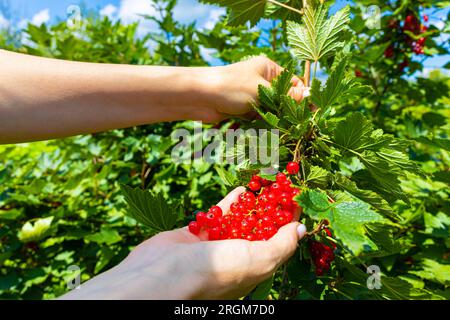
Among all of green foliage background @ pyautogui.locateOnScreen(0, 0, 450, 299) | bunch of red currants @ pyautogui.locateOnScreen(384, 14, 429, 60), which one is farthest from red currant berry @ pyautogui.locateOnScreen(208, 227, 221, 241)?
bunch of red currants @ pyautogui.locateOnScreen(384, 14, 429, 60)

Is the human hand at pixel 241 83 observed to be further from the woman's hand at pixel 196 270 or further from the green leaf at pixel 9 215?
the green leaf at pixel 9 215

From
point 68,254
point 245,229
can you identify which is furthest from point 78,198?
point 245,229

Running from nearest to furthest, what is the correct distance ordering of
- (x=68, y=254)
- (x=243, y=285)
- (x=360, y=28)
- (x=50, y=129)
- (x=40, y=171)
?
(x=243, y=285), (x=50, y=129), (x=360, y=28), (x=68, y=254), (x=40, y=171)

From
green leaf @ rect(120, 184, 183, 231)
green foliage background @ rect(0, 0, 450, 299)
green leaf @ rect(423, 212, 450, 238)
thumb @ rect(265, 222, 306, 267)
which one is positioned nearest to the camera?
thumb @ rect(265, 222, 306, 267)

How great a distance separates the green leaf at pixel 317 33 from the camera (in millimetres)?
744

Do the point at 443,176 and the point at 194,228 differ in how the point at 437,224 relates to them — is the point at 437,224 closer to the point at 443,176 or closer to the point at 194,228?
the point at 443,176

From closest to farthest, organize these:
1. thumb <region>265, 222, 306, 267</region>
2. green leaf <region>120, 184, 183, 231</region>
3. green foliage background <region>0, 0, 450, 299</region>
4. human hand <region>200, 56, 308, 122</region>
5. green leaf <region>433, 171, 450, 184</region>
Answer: thumb <region>265, 222, 306, 267</region>
green leaf <region>120, 184, 183, 231</region>
human hand <region>200, 56, 308, 122</region>
green leaf <region>433, 171, 450, 184</region>
green foliage background <region>0, 0, 450, 299</region>

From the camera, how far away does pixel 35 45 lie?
1974 mm

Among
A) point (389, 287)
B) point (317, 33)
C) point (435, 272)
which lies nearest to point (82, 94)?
point (317, 33)

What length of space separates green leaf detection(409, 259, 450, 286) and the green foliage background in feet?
Result: 0.11

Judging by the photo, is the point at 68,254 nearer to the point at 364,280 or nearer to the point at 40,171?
the point at 40,171

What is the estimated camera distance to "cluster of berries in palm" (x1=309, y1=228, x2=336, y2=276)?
2.44 ft

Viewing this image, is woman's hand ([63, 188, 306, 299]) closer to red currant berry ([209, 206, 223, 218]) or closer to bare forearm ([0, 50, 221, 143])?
red currant berry ([209, 206, 223, 218])
